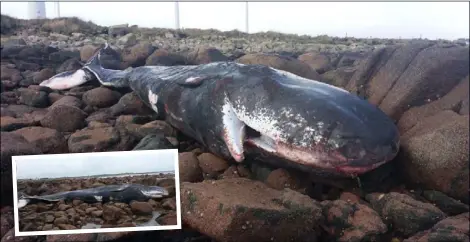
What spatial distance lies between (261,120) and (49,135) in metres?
1.37

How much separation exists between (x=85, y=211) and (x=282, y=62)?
1580 mm

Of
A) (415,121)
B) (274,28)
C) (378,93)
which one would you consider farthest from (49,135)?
(415,121)

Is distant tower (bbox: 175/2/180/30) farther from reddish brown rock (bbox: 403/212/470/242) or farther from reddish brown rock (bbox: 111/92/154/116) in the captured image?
reddish brown rock (bbox: 403/212/470/242)

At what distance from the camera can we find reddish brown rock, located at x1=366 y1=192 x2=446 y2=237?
289cm

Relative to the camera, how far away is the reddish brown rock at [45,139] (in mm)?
3127

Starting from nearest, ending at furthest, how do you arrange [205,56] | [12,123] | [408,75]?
[408,75] < [12,123] < [205,56]

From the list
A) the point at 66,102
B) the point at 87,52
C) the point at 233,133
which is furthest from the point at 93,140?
the point at 233,133

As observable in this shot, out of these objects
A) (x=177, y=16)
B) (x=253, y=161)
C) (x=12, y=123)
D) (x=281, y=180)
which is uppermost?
(x=177, y=16)

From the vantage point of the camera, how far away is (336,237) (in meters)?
2.97

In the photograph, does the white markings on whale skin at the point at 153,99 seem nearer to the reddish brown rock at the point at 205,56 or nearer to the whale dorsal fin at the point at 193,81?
the whale dorsal fin at the point at 193,81

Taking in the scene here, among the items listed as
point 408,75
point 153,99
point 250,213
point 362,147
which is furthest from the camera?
point 153,99

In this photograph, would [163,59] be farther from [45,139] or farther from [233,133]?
[45,139]

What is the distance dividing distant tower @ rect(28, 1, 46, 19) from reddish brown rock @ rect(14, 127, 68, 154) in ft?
2.48

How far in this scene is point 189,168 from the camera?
3129mm
